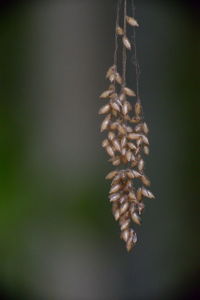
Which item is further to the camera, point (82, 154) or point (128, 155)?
point (82, 154)

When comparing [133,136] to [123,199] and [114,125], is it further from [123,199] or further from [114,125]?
[123,199]

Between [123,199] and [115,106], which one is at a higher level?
[115,106]

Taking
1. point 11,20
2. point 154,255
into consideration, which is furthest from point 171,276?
point 11,20

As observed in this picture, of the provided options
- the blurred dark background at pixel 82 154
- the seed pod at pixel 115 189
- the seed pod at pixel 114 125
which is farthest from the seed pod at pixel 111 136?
Answer: the blurred dark background at pixel 82 154

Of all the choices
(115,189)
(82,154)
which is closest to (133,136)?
(115,189)

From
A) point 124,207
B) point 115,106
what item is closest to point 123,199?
point 124,207

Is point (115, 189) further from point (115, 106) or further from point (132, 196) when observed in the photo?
point (115, 106)

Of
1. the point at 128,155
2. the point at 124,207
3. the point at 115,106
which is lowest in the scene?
the point at 124,207

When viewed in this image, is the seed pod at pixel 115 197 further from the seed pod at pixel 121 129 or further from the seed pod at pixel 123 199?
the seed pod at pixel 121 129

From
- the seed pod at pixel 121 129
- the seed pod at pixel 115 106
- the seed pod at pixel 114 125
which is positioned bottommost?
the seed pod at pixel 121 129
